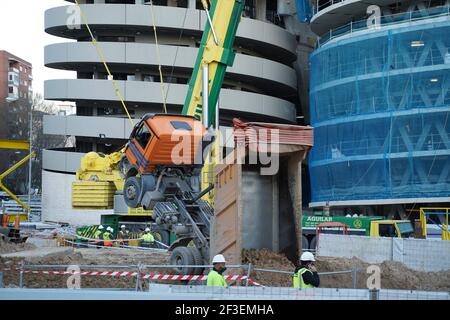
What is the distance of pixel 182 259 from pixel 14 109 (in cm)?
7340

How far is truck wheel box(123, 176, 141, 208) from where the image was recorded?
1869 centimetres

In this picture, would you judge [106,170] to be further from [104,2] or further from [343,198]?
[104,2]

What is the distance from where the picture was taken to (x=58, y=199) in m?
52.7

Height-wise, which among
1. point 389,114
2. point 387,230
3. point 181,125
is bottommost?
point 387,230

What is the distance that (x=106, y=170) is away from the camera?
106 feet

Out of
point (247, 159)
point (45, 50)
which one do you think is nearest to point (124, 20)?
point (45, 50)

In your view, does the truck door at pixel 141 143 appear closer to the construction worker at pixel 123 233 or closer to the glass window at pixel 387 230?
the construction worker at pixel 123 233

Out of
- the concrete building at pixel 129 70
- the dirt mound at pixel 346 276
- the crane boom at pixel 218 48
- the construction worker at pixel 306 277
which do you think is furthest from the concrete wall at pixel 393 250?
the concrete building at pixel 129 70

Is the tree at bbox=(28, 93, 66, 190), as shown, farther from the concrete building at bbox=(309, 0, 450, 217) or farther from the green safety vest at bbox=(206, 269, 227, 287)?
the green safety vest at bbox=(206, 269, 227, 287)

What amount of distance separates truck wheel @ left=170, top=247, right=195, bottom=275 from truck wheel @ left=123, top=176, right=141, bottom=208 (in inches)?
92.1

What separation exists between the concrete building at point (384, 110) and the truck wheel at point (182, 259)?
25593mm

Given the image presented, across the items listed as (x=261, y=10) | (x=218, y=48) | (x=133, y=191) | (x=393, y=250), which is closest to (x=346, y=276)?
(x=393, y=250)

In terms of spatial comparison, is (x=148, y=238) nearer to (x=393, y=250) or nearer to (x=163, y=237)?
(x=163, y=237)

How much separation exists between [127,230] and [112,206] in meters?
2.03
